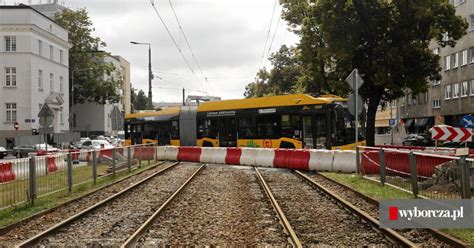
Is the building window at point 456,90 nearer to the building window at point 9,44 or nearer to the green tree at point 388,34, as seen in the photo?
the green tree at point 388,34

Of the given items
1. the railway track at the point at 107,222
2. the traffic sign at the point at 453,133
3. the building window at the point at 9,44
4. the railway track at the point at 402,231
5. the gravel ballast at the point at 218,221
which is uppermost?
the building window at the point at 9,44

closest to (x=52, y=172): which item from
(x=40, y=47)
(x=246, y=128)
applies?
(x=246, y=128)

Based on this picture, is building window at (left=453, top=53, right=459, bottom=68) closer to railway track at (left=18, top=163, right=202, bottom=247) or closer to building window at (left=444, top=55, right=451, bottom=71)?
building window at (left=444, top=55, right=451, bottom=71)

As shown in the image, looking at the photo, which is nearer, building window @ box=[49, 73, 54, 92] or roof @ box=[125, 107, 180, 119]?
roof @ box=[125, 107, 180, 119]

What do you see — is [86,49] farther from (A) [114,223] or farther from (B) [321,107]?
(A) [114,223]

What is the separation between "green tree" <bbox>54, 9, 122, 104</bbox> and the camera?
7059 centimetres

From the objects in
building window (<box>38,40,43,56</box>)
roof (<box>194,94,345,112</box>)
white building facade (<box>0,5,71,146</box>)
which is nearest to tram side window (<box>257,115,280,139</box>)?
roof (<box>194,94,345,112</box>)

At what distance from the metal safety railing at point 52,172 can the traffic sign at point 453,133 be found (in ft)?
37.1

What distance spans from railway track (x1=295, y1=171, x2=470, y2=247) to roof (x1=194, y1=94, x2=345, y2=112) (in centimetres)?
713

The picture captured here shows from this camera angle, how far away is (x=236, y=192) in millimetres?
14258

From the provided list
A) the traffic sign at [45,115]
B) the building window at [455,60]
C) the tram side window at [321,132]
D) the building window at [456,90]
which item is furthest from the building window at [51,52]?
the tram side window at [321,132]

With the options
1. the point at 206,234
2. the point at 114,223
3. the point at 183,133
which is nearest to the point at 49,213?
the point at 114,223

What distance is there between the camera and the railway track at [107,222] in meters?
8.13

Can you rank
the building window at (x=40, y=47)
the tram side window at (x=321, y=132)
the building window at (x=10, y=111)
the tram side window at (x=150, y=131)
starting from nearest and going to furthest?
1. the tram side window at (x=321, y=132)
2. the tram side window at (x=150, y=131)
3. the building window at (x=10, y=111)
4. the building window at (x=40, y=47)
